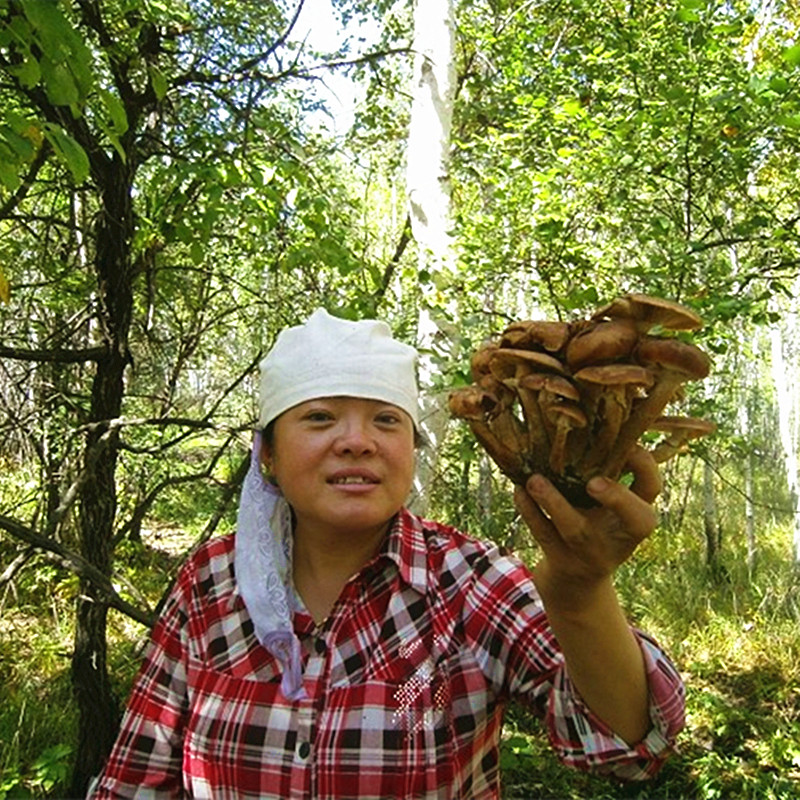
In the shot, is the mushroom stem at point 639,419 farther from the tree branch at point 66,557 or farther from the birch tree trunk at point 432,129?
the birch tree trunk at point 432,129

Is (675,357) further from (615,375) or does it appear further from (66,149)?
(66,149)

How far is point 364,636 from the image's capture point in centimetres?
144

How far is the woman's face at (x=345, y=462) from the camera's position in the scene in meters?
1.48

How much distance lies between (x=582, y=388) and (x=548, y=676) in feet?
1.73

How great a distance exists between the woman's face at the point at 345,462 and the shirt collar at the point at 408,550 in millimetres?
36

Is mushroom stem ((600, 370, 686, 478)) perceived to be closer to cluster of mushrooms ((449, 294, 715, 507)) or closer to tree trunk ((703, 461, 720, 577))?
cluster of mushrooms ((449, 294, 715, 507))

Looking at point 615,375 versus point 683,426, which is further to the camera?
point 683,426

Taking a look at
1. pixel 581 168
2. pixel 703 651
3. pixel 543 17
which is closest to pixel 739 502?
pixel 703 651

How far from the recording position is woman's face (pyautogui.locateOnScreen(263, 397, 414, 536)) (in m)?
1.48

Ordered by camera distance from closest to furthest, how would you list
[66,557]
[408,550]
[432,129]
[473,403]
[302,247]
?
[473,403] → [408,550] → [66,557] → [302,247] → [432,129]

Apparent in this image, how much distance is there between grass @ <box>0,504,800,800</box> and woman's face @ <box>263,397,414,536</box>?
2.61 m

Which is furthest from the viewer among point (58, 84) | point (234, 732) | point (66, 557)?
point (66, 557)

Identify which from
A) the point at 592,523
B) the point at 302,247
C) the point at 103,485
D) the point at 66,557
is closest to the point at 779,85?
the point at 302,247

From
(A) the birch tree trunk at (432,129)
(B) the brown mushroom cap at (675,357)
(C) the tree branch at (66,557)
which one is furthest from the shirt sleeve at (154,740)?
(A) the birch tree trunk at (432,129)
